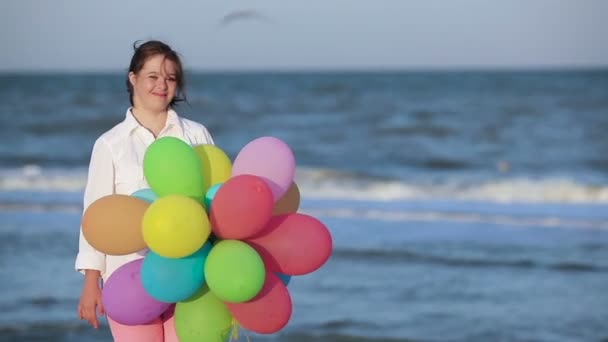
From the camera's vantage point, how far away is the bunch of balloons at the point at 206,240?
8.91 feet

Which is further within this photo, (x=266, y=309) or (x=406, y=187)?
(x=406, y=187)

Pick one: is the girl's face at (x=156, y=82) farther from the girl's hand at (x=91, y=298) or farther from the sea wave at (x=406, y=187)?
the sea wave at (x=406, y=187)

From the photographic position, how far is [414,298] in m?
6.59

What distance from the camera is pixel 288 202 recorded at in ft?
10.2

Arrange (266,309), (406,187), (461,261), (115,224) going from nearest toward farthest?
(115,224)
(266,309)
(461,261)
(406,187)

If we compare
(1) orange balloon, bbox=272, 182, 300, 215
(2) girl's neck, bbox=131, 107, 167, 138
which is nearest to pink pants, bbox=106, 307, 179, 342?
(1) orange balloon, bbox=272, 182, 300, 215

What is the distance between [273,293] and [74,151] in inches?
571

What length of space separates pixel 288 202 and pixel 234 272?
0.47 meters

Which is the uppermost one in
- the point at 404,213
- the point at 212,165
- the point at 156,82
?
the point at 404,213

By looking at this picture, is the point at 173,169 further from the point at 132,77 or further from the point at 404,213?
the point at 404,213

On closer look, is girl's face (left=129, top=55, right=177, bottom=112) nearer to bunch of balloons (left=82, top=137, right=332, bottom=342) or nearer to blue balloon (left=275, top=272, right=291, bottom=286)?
bunch of balloons (left=82, top=137, right=332, bottom=342)

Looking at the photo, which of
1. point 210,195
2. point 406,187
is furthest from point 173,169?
point 406,187

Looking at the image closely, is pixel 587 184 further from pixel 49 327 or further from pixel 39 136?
pixel 39 136

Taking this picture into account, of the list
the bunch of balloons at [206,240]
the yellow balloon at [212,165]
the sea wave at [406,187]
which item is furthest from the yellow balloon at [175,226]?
the sea wave at [406,187]
